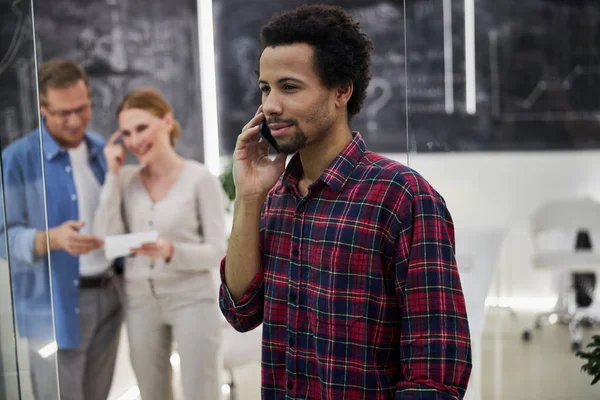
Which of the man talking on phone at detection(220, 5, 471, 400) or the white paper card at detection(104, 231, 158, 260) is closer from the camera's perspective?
the man talking on phone at detection(220, 5, 471, 400)

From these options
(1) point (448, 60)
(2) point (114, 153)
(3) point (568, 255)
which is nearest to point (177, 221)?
(2) point (114, 153)

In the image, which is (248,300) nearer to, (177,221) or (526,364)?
(177,221)

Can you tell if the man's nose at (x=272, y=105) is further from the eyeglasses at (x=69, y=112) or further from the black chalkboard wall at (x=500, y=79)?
the eyeglasses at (x=69, y=112)

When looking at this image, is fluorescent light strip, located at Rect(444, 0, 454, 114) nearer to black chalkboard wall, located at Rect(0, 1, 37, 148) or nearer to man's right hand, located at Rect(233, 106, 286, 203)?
man's right hand, located at Rect(233, 106, 286, 203)

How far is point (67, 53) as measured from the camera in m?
2.44

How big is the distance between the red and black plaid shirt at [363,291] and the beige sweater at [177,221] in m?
1.02

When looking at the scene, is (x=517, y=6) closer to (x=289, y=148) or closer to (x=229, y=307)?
(x=289, y=148)

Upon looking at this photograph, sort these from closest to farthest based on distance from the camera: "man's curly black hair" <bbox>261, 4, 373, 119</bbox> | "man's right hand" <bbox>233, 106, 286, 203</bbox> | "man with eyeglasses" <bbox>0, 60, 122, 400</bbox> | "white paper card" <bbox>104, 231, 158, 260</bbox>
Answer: "man's curly black hair" <bbox>261, 4, 373, 119</bbox>, "man's right hand" <bbox>233, 106, 286, 203</bbox>, "man with eyeglasses" <bbox>0, 60, 122, 400</bbox>, "white paper card" <bbox>104, 231, 158, 260</bbox>

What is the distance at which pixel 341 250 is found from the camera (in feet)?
4.16

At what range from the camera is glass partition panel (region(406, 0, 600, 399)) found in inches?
82.5

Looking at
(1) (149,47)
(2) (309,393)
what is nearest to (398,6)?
(1) (149,47)

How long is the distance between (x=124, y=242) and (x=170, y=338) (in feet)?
1.14

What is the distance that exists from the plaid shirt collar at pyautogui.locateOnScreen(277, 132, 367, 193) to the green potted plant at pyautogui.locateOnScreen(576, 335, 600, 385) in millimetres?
1152

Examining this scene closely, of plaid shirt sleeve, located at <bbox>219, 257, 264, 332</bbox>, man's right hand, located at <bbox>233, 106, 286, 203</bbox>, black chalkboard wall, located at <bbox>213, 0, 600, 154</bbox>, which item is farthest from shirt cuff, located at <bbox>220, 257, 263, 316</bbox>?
black chalkboard wall, located at <bbox>213, 0, 600, 154</bbox>
